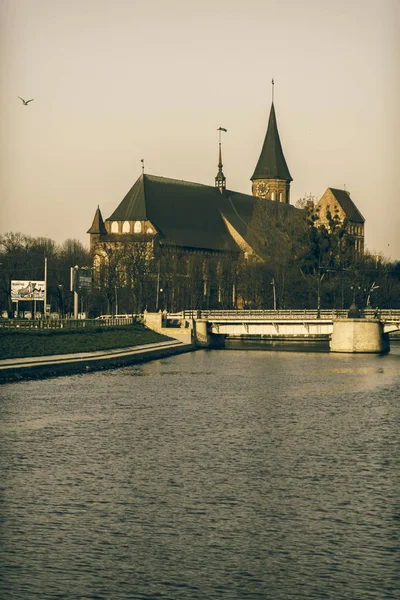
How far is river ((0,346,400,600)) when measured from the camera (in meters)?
17.4

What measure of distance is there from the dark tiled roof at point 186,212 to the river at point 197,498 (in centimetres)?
12045

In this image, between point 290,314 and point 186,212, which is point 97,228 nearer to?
point 186,212

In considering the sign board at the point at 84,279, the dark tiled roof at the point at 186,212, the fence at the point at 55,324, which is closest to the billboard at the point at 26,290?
the sign board at the point at 84,279

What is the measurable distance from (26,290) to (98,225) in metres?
55.2

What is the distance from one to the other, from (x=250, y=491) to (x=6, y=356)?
134ft

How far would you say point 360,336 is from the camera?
92500mm

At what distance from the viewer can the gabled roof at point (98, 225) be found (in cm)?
16875

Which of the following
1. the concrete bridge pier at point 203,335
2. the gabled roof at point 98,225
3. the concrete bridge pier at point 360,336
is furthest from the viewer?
the gabled roof at point 98,225

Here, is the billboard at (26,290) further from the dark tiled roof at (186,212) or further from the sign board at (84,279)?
the dark tiled roof at (186,212)

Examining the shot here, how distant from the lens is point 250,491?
963 inches

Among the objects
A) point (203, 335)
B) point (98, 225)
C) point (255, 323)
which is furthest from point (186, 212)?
point (255, 323)

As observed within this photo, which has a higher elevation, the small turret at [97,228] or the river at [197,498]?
the small turret at [97,228]

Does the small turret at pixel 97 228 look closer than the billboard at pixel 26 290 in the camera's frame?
No

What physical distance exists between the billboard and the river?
6876cm
